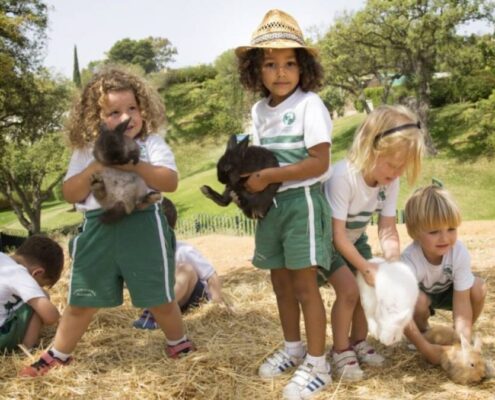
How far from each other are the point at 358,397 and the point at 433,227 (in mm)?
1030

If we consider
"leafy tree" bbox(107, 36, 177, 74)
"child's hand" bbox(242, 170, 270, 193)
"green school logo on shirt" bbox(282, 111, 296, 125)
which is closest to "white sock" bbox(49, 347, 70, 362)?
"child's hand" bbox(242, 170, 270, 193)

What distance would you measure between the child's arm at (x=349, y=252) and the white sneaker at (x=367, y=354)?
1.84ft

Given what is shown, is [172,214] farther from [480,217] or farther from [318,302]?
[480,217]

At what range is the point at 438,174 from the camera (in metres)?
25.2

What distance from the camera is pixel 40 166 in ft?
76.2

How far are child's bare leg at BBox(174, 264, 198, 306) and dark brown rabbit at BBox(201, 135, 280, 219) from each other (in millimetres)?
1661

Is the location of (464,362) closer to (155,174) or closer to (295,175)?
(295,175)

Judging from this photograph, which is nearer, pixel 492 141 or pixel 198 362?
pixel 198 362

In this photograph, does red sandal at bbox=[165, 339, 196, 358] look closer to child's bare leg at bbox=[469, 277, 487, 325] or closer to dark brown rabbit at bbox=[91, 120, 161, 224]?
dark brown rabbit at bbox=[91, 120, 161, 224]

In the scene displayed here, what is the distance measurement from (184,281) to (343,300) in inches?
67.8

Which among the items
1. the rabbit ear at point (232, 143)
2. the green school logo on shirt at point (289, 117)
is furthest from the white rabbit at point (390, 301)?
the rabbit ear at point (232, 143)

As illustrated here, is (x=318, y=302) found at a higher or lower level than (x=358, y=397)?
higher

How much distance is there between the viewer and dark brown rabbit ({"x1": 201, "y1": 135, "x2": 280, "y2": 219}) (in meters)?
2.86

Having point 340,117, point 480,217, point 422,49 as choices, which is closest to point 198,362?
point 480,217
